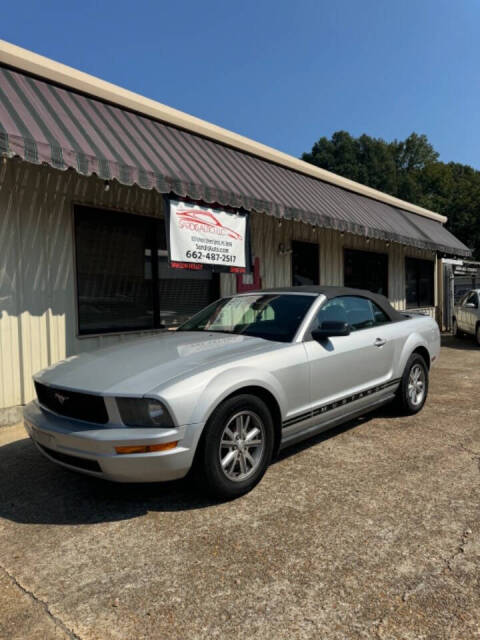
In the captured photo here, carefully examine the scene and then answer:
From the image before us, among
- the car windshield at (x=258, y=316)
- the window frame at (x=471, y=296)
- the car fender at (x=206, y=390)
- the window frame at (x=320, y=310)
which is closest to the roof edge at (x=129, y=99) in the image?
the car windshield at (x=258, y=316)

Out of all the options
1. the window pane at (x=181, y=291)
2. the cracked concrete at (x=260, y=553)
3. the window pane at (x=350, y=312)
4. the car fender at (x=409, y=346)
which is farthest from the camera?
the window pane at (x=181, y=291)

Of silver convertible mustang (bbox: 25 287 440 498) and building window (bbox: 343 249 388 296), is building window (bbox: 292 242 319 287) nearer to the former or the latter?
building window (bbox: 343 249 388 296)

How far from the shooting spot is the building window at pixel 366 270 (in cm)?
1188

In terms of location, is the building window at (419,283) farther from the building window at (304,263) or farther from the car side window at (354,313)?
the car side window at (354,313)

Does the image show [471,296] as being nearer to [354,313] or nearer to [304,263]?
[304,263]

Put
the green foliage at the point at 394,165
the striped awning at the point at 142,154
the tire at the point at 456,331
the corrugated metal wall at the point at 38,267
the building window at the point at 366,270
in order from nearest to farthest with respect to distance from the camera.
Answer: the striped awning at the point at 142,154 → the corrugated metal wall at the point at 38,267 → the building window at the point at 366,270 → the tire at the point at 456,331 → the green foliage at the point at 394,165

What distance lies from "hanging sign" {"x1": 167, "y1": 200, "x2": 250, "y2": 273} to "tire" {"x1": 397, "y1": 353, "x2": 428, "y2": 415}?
3.13m

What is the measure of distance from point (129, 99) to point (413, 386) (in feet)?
17.2

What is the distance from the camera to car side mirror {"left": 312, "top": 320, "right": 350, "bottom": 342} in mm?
3896

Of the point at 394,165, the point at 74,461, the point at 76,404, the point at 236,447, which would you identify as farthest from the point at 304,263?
the point at 394,165

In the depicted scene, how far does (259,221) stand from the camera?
8961mm

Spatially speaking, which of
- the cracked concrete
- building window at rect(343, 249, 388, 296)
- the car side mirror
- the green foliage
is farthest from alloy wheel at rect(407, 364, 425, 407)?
the green foliage

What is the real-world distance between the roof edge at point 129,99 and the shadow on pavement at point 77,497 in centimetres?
441

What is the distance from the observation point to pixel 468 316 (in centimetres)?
1243
